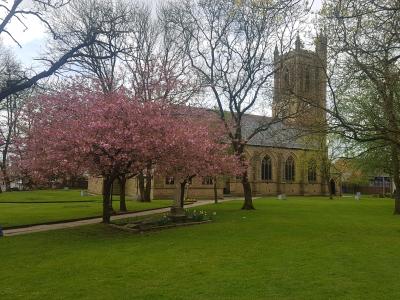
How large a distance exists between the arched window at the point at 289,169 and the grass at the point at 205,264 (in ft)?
175

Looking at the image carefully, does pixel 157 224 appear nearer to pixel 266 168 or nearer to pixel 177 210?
pixel 177 210

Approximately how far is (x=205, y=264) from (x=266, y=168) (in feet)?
195

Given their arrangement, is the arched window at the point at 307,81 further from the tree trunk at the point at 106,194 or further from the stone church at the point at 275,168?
the tree trunk at the point at 106,194

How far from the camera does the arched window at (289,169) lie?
72812 mm

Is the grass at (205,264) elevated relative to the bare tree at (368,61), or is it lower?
lower

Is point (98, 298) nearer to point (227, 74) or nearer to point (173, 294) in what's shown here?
point (173, 294)

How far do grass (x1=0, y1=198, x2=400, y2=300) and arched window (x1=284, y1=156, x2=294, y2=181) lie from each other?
175 feet

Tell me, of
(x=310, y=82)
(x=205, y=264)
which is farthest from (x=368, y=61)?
(x=205, y=264)

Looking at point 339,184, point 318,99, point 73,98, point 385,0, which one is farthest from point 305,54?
point 339,184

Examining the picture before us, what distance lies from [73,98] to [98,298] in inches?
546

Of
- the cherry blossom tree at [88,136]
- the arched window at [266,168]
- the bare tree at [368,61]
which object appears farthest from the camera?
the arched window at [266,168]

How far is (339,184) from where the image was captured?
2997 inches

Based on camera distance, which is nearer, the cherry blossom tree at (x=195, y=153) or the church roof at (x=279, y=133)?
the church roof at (x=279, y=133)

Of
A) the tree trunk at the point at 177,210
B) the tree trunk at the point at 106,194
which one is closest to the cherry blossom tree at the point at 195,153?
the tree trunk at the point at 177,210
